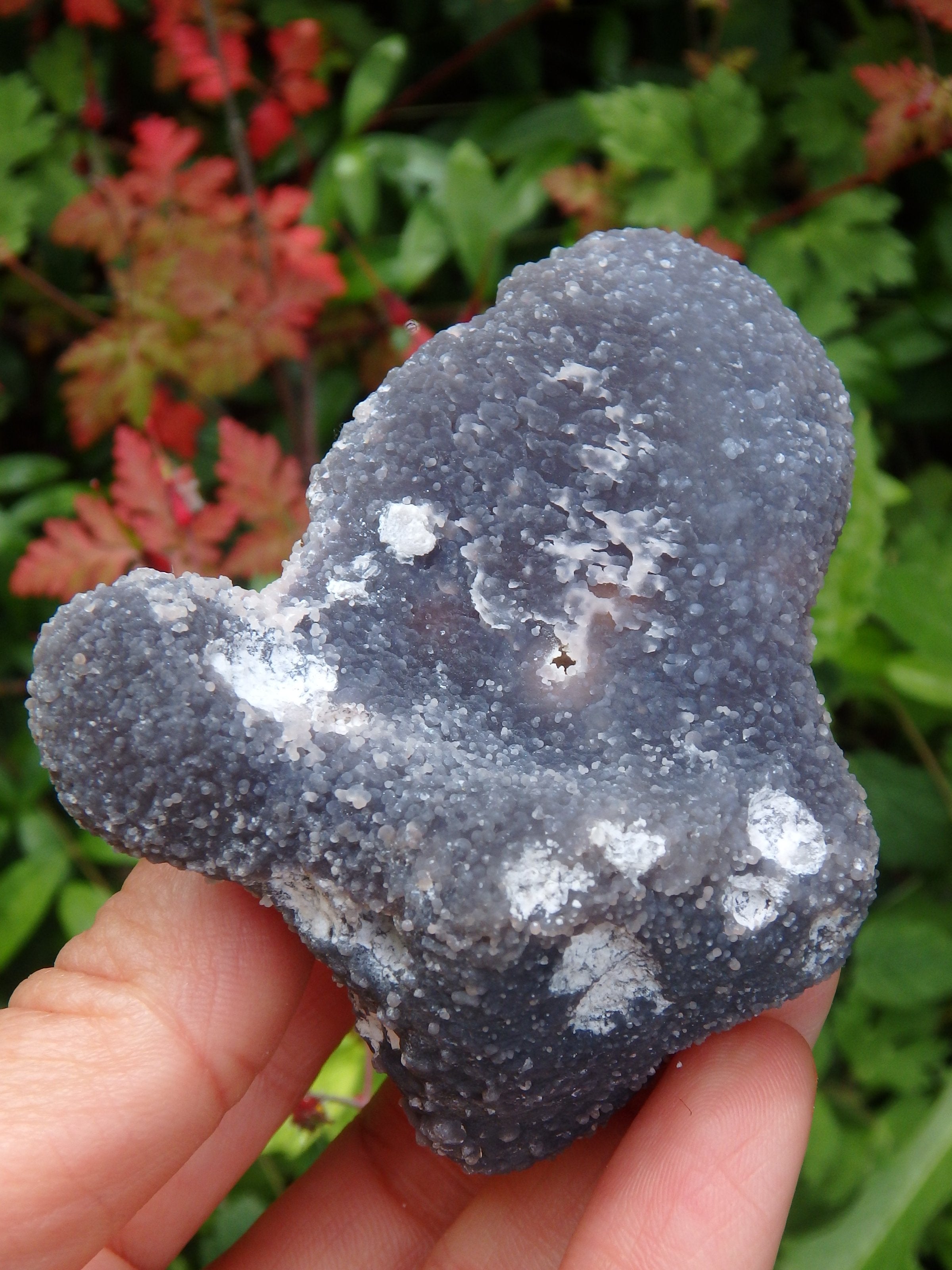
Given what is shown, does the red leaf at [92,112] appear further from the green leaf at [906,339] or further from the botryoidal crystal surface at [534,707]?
the green leaf at [906,339]

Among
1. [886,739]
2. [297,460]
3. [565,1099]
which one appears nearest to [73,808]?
[565,1099]

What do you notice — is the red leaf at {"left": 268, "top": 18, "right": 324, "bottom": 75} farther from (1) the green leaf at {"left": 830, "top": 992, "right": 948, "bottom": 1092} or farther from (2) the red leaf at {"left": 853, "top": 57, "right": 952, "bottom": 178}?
(1) the green leaf at {"left": 830, "top": 992, "right": 948, "bottom": 1092}

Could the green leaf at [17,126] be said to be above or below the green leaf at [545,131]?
above

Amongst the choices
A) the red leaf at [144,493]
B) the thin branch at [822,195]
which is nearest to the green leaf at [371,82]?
the thin branch at [822,195]

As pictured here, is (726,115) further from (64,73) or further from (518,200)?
(64,73)

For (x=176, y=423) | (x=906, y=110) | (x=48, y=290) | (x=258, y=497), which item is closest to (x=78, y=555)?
(x=258, y=497)

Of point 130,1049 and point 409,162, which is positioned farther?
point 409,162

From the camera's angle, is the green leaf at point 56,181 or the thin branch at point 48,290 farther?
the green leaf at point 56,181
